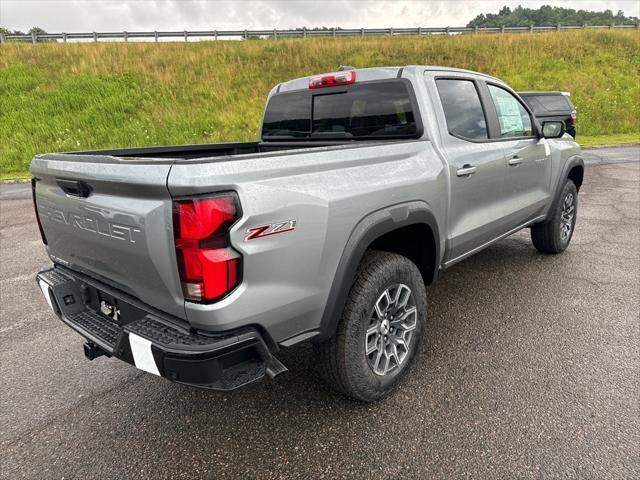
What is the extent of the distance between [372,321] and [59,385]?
2045 millimetres

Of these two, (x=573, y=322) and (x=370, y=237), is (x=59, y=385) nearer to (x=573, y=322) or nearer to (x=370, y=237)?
(x=370, y=237)

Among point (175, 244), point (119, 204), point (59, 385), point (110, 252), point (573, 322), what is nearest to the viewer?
point (175, 244)

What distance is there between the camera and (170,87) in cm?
1748

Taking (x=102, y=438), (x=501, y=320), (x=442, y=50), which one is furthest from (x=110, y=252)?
(x=442, y=50)

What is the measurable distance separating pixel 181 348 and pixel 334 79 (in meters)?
2.24

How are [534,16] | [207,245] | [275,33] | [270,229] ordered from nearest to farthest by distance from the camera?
[207,245] → [270,229] → [275,33] → [534,16]

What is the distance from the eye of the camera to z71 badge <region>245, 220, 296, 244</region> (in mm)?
1705

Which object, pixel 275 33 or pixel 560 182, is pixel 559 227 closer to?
pixel 560 182

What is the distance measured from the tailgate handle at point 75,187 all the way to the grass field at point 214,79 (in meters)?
11.7

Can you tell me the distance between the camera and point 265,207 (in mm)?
1740

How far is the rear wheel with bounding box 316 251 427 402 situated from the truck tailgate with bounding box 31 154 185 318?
0.87 metres

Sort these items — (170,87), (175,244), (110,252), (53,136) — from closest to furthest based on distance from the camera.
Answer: (175,244)
(110,252)
(53,136)
(170,87)

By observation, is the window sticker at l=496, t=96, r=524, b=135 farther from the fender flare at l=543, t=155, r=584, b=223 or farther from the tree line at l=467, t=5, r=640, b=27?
the tree line at l=467, t=5, r=640, b=27

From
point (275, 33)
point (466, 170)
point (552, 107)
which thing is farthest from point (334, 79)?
point (275, 33)
